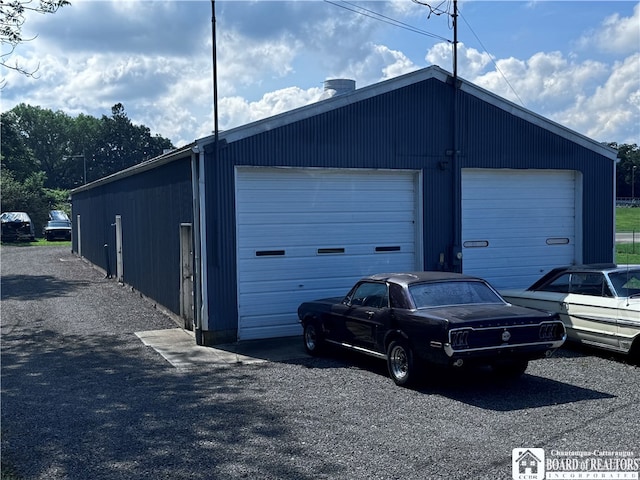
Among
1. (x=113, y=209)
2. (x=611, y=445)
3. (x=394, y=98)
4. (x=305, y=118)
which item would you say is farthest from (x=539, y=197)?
(x=113, y=209)

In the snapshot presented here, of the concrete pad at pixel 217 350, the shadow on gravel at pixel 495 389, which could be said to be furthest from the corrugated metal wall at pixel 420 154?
the shadow on gravel at pixel 495 389

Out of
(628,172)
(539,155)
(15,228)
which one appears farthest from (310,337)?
(628,172)

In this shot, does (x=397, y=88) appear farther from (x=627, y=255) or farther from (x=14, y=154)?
(x=14, y=154)

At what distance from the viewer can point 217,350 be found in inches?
426

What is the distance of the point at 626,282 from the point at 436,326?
3.84m

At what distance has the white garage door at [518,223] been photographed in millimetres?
13867

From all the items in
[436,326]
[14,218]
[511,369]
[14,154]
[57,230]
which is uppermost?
[14,154]

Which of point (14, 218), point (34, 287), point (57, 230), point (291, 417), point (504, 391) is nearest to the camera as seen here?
point (291, 417)

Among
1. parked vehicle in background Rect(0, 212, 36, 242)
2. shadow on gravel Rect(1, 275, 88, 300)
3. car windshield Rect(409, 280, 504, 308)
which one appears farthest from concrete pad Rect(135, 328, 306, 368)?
parked vehicle in background Rect(0, 212, 36, 242)

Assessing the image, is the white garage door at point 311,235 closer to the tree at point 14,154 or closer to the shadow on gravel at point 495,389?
the shadow on gravel at point 495,389

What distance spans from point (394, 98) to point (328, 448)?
8475mm

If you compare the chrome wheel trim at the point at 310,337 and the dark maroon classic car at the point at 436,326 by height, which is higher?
the dark maroon classic car at the point at 436,326

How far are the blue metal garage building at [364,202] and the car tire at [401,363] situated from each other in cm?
386

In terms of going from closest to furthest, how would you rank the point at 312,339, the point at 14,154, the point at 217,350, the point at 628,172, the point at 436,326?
the point at 436,326, the point at 312,339, the point at 217,350, the point at 14,154, the point at 628,172
